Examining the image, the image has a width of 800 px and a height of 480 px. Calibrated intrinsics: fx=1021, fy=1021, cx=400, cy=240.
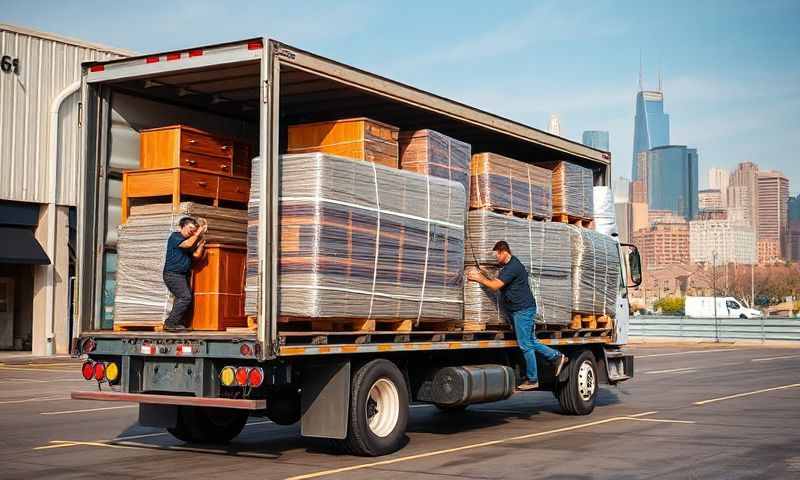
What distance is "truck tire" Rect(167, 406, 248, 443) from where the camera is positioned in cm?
1113

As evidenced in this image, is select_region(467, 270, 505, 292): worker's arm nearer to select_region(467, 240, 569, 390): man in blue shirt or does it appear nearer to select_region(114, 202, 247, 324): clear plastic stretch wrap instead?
select_region(467, 240, 569, 390): man in blue shirt

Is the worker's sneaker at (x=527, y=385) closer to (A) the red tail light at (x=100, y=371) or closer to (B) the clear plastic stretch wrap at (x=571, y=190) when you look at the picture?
(B) the clear plastic stretch wrap at (x=571, y=190)

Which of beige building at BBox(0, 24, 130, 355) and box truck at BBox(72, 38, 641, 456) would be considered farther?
beige building at BBox(0, 24, 130, 355)

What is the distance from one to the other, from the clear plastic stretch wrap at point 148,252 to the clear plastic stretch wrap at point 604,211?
702 centimetres

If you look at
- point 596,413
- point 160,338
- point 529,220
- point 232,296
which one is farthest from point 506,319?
point 160,338

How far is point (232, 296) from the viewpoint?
10352 mm

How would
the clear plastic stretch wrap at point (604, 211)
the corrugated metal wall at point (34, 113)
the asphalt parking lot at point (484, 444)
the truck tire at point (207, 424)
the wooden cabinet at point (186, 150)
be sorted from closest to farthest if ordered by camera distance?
the asphalt parking lot at point (484, 444), the wooden cabinet at point (186, 150), the truck tire at point (207, 424), the clear plastic stretch wrap at point (604, 211), the corrugated metal wall at point (34, 113)

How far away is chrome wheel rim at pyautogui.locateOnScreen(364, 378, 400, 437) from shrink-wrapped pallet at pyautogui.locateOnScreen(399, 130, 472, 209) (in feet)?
8.19

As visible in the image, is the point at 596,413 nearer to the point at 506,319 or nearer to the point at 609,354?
the point at 609,354

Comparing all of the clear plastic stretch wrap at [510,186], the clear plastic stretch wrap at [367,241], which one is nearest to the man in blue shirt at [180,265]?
the clear plastic stretch wrap at [367,241]

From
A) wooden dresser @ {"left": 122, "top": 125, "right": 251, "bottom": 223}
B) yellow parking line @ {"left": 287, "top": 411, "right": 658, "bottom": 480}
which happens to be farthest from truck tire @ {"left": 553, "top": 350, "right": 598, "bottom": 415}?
wooden dresser @ {"left": 122, "top": 125, "right": 251, "bottom": 223}

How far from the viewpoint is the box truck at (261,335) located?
922cm

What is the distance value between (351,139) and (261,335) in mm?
2649

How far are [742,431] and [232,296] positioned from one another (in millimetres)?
6325
